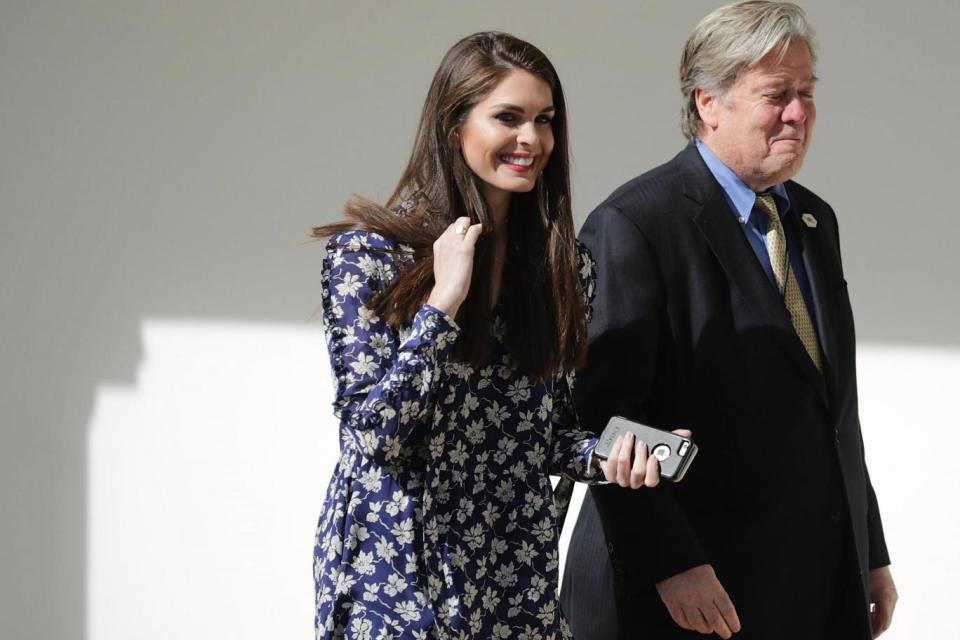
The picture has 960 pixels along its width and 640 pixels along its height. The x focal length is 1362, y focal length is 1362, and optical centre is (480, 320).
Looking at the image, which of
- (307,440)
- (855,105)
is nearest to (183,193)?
(307,440)

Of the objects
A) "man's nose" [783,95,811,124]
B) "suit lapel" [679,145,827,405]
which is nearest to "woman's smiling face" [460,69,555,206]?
"suit lapel" [679,145,827,405]

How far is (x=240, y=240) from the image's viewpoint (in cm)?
484

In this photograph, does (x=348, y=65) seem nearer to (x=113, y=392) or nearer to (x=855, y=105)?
(x=113, y=392)

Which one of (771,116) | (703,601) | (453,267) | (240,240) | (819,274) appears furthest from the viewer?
(240,240)

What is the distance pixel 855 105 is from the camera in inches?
184

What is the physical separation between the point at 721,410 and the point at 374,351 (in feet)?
2.64

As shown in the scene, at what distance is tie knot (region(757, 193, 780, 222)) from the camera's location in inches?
111

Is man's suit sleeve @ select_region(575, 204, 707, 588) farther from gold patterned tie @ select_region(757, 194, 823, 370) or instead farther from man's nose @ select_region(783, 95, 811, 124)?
man's nose @ select_region(783, 95, 811, 124)

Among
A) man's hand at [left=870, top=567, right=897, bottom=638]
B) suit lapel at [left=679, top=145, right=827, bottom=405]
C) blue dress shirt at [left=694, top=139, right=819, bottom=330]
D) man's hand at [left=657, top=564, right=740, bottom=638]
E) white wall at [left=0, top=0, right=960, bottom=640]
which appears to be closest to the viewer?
man's hand at [left=657, top=564, right=740, bottom=638]

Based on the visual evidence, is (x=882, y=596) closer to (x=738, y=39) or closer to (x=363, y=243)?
(x=738, y=39)

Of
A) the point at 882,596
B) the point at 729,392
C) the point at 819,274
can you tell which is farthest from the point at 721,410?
the point at 882,596

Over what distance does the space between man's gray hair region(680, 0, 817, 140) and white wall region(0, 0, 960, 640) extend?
1.90 m

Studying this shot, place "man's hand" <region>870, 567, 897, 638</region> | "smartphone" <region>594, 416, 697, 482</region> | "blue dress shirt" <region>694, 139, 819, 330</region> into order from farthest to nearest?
"man's hand" <region>870, 567, 897, 638</region> < "blue dress shirt" <region>694, 139, 819, 330</region> < "smartphone" <region>594, 416, 697, 482</region>

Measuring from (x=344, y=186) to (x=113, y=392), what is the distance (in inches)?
44.2
